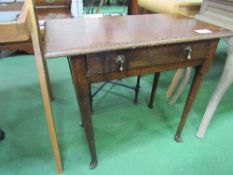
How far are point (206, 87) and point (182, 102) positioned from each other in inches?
15.5

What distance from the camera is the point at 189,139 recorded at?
1345 mm

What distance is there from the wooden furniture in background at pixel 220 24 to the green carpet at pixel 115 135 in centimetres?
15

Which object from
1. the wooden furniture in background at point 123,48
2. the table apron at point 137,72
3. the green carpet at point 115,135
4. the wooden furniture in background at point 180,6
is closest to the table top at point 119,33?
the wooden furniture in background at point 123,48

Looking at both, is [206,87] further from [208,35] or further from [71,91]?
[71,91]

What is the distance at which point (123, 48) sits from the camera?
78cm

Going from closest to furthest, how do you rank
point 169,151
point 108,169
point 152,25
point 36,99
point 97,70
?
point 97,70 < point 152,25 < point 108,169 < point 169,151 < point 36,99

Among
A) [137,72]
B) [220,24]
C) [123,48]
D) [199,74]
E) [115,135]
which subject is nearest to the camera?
[123,48]

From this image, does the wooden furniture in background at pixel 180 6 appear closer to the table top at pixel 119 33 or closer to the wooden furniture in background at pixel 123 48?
the table top at pixel 119 33

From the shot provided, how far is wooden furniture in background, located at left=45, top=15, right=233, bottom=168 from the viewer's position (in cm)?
77

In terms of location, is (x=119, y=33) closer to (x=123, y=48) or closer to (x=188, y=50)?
(x=123, y=48)

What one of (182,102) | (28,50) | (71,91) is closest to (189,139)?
(182,102)

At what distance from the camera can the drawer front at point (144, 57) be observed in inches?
31.3

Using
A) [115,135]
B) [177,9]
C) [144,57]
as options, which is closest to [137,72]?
[144,57]

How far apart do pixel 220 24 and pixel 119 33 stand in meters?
0.65
